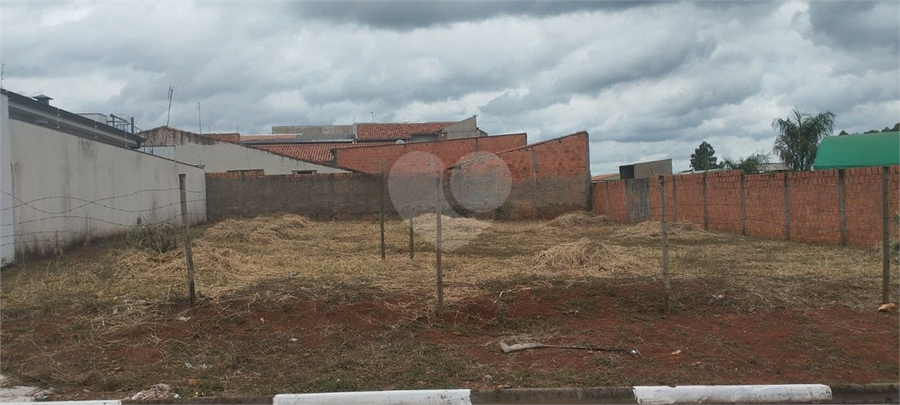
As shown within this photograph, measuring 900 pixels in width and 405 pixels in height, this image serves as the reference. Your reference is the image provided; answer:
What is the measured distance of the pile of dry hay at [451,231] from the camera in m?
15.1

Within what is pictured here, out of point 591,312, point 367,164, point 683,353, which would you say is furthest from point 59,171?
point 367,164

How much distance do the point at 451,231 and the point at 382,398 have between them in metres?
13.7

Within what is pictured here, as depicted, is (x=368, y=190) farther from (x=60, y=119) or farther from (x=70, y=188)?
(x=70, y=188)

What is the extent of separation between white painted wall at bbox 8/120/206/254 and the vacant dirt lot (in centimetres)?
148

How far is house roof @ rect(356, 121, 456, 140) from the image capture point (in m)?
44.4

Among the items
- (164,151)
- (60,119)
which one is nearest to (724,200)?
(60,119)

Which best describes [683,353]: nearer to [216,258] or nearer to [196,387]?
[196,387]

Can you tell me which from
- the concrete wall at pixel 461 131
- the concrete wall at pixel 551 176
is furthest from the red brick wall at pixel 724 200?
the concrete wall at pixel 461 131

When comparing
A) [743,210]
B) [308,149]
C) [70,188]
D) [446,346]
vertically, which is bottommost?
[446,346]

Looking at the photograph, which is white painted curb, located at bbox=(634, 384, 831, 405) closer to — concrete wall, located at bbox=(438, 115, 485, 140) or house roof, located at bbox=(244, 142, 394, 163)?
house roof, located at bbox=(244, 142, 394, 163)

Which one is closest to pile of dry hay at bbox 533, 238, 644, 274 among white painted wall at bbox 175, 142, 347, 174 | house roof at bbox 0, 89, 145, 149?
house roof at bbox 0, 89, 145, 149

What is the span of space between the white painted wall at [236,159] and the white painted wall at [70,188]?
12.8 metres

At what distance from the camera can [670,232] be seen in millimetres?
16516

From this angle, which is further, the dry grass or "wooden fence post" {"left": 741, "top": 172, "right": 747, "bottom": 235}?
"wooden fence post" {"left": 741, "top": 172, "right": 747, "bottom": 235}
